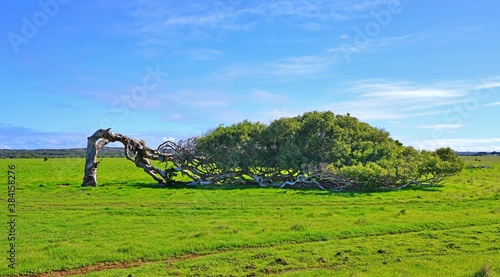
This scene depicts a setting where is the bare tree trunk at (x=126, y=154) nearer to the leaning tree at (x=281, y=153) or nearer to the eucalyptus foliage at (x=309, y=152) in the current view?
the leaning tree at (x=281, y=153)

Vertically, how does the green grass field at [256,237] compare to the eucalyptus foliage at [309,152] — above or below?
below

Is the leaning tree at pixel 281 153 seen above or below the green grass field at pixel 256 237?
above

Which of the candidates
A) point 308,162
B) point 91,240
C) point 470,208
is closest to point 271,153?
point 308,162

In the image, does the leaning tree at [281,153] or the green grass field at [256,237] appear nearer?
the green grass field at [256,237]

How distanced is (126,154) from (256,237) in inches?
959

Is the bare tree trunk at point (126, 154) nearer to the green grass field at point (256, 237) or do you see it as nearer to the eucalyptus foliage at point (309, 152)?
the eucalyptus foliage at point (309, 152)

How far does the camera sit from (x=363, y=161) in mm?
33938

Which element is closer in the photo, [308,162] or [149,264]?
[149,264]

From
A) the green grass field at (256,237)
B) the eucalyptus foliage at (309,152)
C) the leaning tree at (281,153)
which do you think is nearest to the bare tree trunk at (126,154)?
the leaning tree at (281,153)

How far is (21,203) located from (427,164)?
28326 millimetres

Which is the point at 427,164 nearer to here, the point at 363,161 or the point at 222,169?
the point at 363,161

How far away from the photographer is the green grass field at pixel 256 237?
1162 cm

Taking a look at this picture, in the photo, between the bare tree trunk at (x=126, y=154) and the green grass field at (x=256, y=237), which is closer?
the green grass field at (x=256, y=237)

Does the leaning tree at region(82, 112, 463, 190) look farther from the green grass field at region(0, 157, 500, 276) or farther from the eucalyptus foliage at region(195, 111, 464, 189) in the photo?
the green grass field at region(0, 157, 500, 276)
